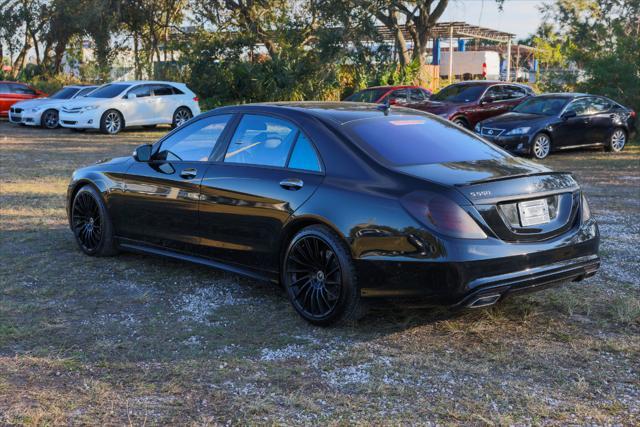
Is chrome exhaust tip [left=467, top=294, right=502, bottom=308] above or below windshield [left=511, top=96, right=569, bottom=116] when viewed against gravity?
below

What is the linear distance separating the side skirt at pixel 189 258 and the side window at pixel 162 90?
17141 millimetres

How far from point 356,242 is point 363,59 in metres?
27.4

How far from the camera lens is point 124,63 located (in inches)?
1625

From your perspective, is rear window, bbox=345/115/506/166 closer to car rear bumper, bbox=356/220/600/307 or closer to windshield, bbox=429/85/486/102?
car rear bumper, bbox=356/220/600/307

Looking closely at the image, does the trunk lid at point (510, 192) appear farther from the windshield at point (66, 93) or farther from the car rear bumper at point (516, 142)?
the windshield at point (66, 93)

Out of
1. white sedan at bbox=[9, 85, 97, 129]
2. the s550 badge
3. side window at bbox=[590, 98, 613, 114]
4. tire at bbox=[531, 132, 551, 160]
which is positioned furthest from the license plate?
white sedan at bbox=[9, 85, 97, 129]

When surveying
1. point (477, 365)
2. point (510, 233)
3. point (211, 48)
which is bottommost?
point (477, 365)

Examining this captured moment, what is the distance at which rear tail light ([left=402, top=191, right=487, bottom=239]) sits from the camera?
181 inches

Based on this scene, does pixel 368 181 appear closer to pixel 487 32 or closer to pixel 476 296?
pixel 476 296

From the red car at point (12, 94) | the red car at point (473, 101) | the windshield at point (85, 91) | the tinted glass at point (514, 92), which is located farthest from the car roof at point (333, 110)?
the red car at point (12, 94)

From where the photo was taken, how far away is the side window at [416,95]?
72.3 feet

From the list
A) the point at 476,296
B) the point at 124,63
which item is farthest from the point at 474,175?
the point at 124,63

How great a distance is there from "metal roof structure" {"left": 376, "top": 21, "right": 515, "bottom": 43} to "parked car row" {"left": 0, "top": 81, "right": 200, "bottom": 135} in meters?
11.0

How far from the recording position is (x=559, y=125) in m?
16.8
